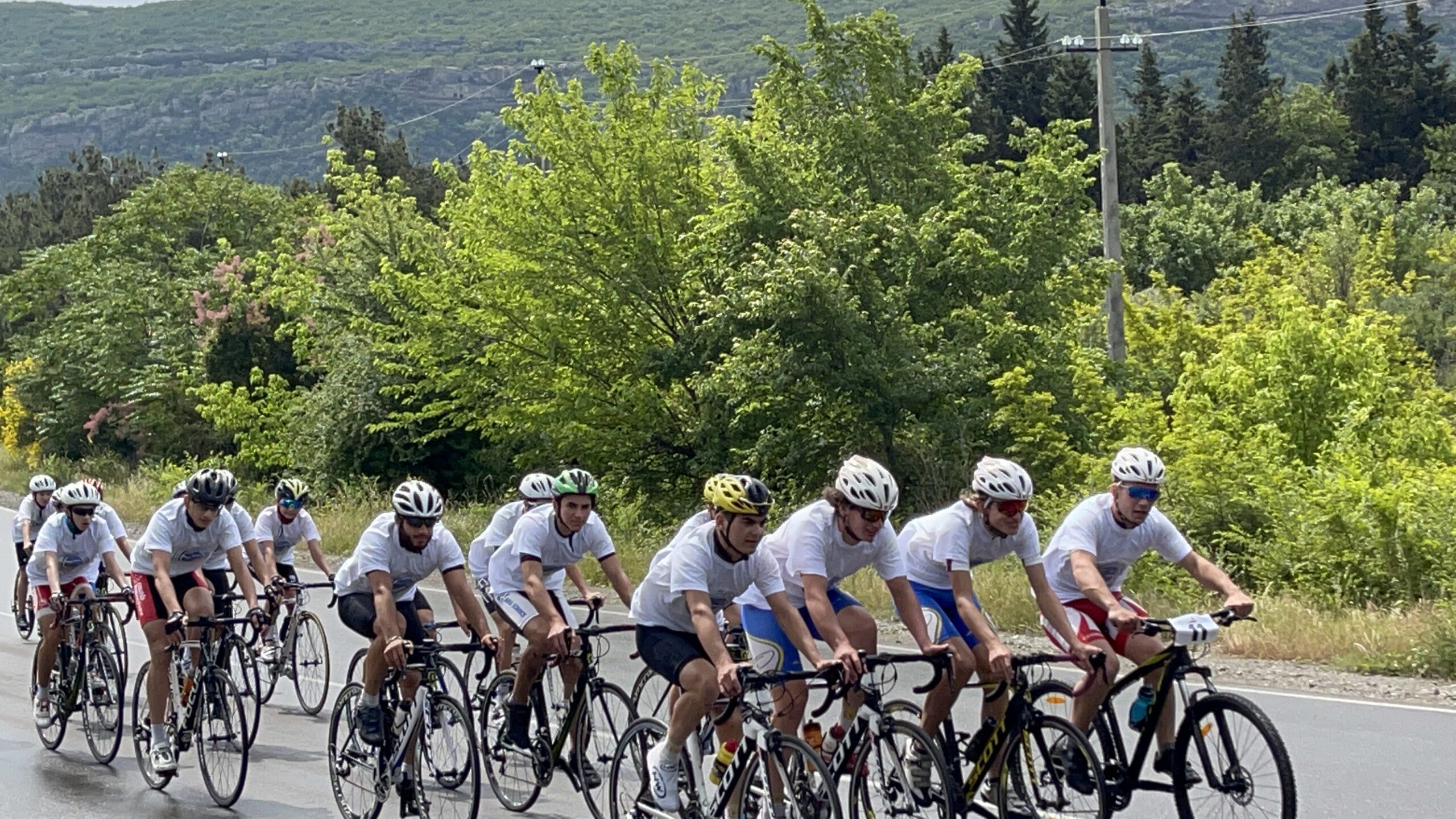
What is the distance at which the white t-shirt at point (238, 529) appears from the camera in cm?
1142

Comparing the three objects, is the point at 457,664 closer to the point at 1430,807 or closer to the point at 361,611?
the point at 361,611

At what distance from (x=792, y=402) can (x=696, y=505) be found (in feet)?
10.8

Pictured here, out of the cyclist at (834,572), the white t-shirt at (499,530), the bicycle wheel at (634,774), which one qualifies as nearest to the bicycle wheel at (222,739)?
the white t-shirt at (499,530)

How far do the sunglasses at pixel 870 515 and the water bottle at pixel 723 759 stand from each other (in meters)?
1.14

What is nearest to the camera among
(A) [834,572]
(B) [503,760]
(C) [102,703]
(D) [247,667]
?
(A) [834,572]

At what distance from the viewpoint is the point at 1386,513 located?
1733 cm

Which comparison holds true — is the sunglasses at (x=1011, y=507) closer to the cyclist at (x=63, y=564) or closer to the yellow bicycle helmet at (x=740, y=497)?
the yellow bicycle helmet at (x=740, y=497)

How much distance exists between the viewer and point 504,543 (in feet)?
35.1

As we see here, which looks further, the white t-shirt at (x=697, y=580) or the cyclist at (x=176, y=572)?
the cyclist at (x=176, y=572)

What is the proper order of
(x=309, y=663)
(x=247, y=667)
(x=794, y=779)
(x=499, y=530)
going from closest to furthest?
(x=794, y=779) < (x=499, y=530) < (x=309, y=663) < (x=247, y=667)

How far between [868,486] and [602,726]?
263cm

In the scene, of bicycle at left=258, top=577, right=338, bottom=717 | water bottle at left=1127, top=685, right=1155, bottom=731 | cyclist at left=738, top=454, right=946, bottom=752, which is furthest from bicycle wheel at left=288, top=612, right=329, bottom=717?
water bottle at left=1127, top=685, right=1155, bottom=731

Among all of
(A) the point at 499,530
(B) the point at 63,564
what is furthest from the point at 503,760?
(B) the point at 63,564

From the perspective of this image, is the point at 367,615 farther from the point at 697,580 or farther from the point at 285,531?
the point at 285,531
